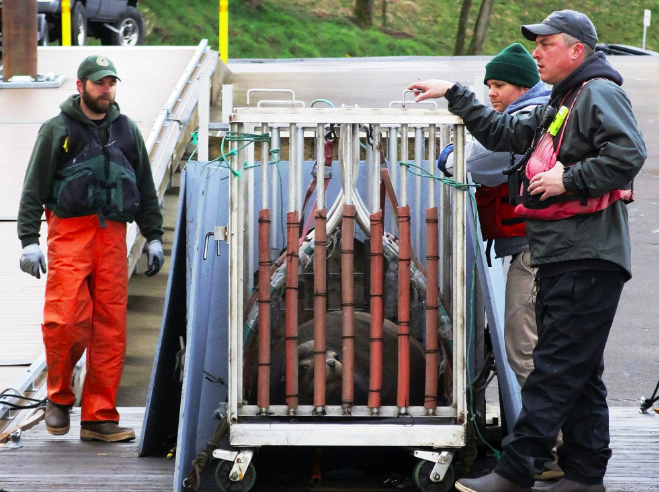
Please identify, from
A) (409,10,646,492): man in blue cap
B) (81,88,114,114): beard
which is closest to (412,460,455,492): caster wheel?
(409,10,646,492): man in blue cap

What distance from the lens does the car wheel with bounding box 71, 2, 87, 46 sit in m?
16.2

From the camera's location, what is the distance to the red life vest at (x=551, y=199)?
351 centimetres

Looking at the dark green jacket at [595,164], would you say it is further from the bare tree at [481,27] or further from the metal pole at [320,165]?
the bare tree at [481,27]

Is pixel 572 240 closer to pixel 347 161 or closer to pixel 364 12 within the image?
pixel 347 161

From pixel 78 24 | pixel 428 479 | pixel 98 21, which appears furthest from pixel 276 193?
pixel 98 21

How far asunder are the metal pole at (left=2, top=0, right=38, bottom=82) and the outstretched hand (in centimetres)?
800

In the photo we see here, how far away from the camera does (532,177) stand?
3609 millimetres

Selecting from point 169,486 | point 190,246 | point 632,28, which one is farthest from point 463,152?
point 632,28

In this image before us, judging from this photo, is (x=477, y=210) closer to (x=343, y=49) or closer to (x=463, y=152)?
(x=463, y=152)

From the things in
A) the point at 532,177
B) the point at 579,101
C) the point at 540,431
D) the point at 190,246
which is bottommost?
the point at 540,431

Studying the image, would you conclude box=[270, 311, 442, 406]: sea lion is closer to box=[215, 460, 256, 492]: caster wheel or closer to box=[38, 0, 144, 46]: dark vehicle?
box=[215, 460, 256, 492]: caster wheel

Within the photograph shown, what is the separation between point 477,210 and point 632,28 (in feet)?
111

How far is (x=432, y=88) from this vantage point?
3.88m

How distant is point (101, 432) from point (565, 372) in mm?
2507
